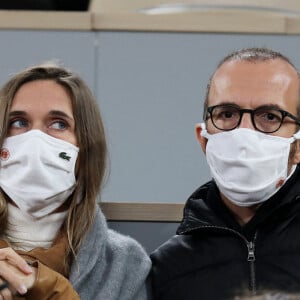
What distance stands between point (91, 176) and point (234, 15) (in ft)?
4.05

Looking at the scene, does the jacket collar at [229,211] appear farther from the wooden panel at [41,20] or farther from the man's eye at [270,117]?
the wooden panel at [41,20]

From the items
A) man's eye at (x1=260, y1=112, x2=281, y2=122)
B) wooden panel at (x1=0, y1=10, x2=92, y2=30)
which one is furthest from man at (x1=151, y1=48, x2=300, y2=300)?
wooden panel at (x1=0, y1=10, x2=92, y2=30)

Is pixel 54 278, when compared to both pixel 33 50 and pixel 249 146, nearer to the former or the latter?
pixel 249 146

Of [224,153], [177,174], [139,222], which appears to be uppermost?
[224,153]

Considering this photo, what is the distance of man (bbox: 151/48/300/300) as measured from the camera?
6.54ft

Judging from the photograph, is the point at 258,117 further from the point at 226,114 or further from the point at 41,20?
the point at 41,20

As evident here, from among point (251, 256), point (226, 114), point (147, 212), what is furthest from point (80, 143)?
point (251, 256)

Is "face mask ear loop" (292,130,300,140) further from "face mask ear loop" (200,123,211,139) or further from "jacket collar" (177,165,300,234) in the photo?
"face mask ear loop" (200,123,211,139)

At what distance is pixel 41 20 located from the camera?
3.16 m

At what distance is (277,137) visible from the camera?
2033 millimetres

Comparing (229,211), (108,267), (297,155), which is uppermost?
(297,155)

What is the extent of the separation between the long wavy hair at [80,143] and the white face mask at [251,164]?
0.29m

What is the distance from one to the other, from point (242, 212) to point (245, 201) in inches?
2.3

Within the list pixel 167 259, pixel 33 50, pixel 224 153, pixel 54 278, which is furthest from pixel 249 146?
pixel 33 50
